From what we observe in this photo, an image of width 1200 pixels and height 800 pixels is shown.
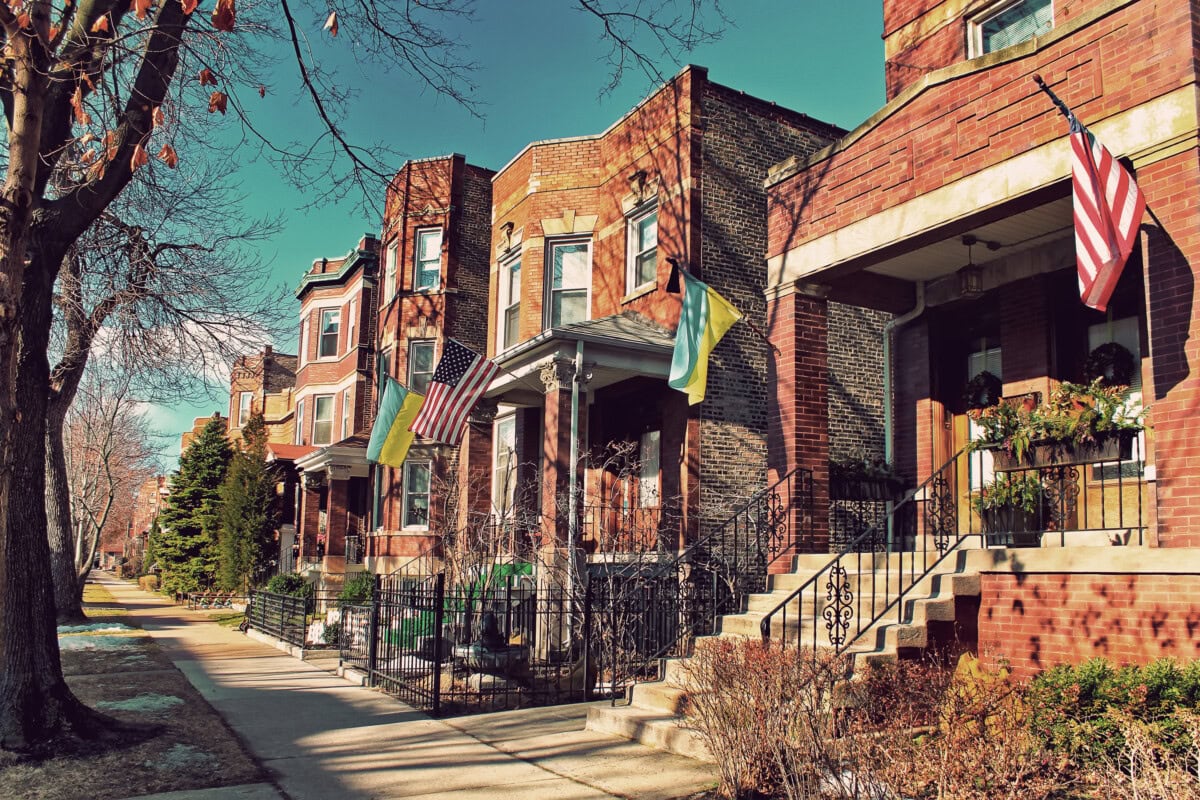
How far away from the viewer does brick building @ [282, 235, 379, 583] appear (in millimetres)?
28719

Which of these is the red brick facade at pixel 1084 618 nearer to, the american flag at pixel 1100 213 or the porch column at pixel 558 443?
the american flag at pixel 1100 213

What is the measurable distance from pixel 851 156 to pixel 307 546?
24906 millimetres

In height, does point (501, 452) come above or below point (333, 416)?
below

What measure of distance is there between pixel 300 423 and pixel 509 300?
16179 millimetres

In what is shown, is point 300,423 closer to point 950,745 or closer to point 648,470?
point 648,470

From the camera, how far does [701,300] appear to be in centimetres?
1234

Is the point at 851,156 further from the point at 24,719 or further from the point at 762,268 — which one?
the point at 24,719

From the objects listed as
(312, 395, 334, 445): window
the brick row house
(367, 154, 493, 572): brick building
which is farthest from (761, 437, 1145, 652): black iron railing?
(312, 395, 334, 445): window

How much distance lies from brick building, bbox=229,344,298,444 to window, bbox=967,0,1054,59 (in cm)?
3302

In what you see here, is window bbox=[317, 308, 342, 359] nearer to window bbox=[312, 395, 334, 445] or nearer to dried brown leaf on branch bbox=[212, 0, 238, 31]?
window bbox=[312, 395, 334, 445]

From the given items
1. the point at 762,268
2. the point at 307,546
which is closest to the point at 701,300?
the point at 762,268

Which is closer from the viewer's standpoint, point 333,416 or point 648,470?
point 648,470

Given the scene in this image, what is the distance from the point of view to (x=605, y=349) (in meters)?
15.0

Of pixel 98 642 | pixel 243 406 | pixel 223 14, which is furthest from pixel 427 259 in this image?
pixel 243 406
